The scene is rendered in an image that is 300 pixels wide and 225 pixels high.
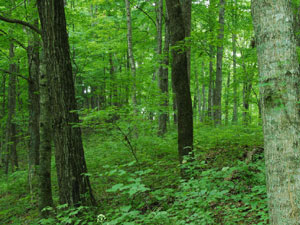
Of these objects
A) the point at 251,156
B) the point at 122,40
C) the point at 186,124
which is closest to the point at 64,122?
the point at 186,124

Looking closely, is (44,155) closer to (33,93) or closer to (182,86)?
(33,93)

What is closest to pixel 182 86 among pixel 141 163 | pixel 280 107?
pixel 141 163

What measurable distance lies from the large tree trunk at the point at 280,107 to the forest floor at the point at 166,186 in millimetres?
1368

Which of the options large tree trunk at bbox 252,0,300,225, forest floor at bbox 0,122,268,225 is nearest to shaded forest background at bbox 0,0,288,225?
forest floor at bbox 0,122,268,225

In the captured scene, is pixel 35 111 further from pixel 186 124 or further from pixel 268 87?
pixel 268 87

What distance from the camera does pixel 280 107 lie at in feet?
5.79

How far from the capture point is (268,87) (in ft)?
6.12

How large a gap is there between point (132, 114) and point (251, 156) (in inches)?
118

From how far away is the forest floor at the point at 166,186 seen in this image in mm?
3338

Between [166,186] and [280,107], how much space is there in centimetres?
394

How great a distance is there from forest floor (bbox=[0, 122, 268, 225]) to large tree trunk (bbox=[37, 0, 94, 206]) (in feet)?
1.36

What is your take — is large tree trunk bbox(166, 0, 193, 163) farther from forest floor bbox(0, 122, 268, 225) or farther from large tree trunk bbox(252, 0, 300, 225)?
large tree trunk bbox(252, 0, 300, 225)

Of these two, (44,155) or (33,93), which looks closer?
(44,155)

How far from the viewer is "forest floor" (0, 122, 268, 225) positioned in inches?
131
